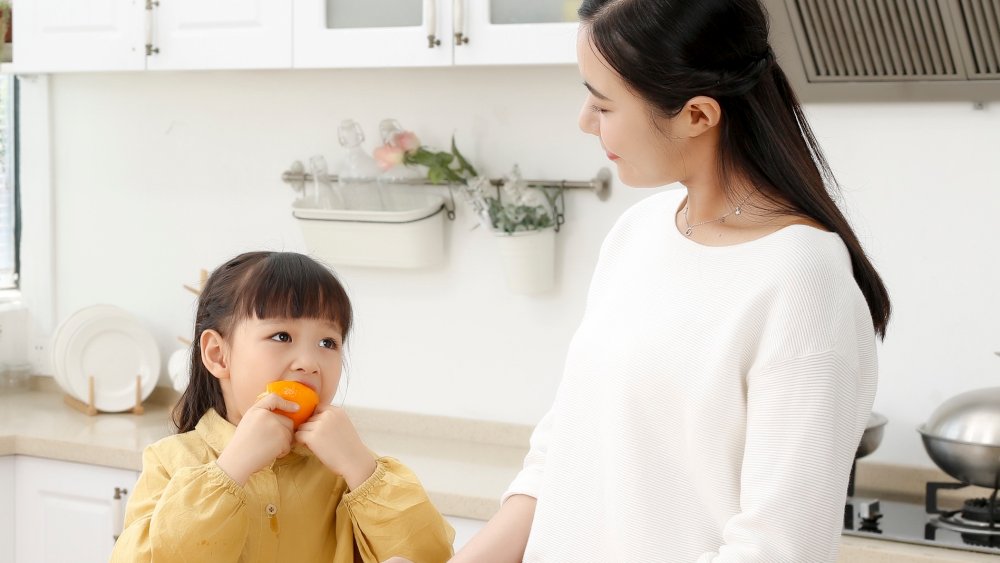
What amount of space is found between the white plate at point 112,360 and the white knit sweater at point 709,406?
209 centimetres

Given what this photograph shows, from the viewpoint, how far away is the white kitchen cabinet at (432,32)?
7.62 ft

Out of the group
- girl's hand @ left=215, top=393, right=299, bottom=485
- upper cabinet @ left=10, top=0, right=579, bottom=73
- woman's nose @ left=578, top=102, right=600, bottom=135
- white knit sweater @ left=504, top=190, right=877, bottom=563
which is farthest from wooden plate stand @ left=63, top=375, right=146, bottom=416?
woman's nose @ left=578, top=102, right=600, bottom=135

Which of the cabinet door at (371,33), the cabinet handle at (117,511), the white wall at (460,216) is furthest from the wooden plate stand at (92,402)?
the cabinet door at (371,33)

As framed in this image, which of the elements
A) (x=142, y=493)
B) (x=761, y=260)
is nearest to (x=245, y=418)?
(x=142, y=493)

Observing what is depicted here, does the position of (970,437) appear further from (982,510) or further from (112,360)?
(112,360)

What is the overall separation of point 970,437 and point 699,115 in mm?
1216

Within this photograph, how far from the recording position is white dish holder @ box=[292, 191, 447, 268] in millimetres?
2730

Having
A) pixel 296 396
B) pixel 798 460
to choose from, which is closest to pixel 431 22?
pixel 296 396

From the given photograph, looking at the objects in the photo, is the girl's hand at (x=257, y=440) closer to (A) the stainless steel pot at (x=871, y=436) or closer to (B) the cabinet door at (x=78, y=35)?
(A) the stainless steel pot at (x=871, y=436)

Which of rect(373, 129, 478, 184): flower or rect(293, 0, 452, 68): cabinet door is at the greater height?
rect(293, 0, 452, 68): cabinet door

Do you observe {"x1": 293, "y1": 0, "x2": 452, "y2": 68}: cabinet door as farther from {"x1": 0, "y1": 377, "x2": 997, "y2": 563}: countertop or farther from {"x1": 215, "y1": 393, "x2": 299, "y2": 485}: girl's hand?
{"x1": 215, "y1": 393, "x2": 299, "y2": 485}: girl's hand

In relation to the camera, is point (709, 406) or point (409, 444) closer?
point (709, 406)

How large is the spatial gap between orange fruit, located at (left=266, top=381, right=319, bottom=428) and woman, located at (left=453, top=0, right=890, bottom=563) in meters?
0.27

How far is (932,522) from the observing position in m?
2.13
